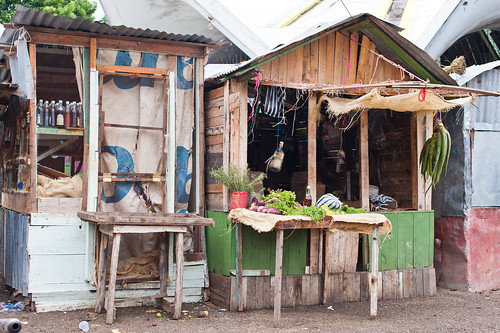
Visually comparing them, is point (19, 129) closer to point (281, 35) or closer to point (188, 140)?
point (188, 140)

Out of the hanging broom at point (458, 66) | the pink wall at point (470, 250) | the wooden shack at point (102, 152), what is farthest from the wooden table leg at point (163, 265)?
the hanging broom at point (458, 66)

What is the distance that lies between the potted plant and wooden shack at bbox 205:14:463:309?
0.62ft

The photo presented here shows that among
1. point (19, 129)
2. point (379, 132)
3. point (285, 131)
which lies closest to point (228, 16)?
point (285, 131)

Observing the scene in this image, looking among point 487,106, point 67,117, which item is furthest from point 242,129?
point 487,106

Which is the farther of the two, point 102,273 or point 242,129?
point 242,129

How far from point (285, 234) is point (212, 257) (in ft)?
3.82

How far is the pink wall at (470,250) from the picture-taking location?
9875 millimetres

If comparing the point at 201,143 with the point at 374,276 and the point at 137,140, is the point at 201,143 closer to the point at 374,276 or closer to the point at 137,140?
the point at 137,140

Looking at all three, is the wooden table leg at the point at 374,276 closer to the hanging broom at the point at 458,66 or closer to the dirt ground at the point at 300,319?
the dirt ground at the point at 300,319

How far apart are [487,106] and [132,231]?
22.6 feet

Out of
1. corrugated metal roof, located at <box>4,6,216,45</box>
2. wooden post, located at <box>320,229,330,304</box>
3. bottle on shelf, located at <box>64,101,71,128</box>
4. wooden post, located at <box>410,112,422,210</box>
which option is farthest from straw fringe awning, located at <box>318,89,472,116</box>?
bottle on shelf, located at <box>64,101,71,128</box>

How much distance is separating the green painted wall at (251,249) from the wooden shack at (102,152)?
230mm

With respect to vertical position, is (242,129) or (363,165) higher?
(242,129)

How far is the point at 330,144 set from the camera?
33.1 ft
